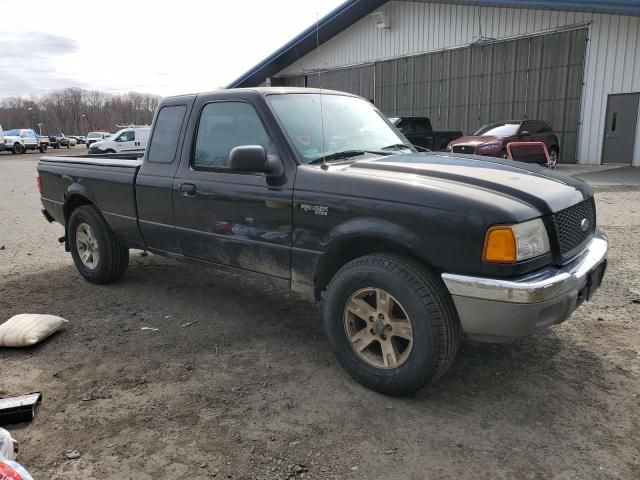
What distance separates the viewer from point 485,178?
121 inches

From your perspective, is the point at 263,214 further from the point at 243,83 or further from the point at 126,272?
the point at 243,83

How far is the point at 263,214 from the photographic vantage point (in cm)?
362

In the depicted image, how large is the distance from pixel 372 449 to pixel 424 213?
1.28 meters

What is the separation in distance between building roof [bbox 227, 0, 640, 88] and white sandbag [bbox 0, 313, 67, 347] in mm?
12055

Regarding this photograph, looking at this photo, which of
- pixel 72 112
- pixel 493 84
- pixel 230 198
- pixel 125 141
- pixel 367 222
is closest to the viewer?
pixel 367 222

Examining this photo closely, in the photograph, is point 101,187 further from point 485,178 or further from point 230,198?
point 485,178

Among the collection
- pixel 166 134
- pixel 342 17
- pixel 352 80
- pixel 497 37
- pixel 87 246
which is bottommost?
pixel 87 246

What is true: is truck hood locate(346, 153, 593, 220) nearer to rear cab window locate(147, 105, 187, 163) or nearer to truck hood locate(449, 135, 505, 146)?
rear cab window locate(147, 105, 187, 163)

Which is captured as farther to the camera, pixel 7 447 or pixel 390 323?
pixel 390 323

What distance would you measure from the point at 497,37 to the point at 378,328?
1987cm

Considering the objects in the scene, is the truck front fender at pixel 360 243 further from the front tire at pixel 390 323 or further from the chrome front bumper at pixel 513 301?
the chrome front bumper at pixel 513 301

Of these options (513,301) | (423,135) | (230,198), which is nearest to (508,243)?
(513,301)

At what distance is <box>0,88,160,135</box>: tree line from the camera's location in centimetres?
11631

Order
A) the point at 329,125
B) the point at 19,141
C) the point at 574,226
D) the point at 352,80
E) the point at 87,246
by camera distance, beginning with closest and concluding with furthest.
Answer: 1. the point at 574,226
2. the point at 329,125
3. the point at 87,246
4. the point at 352,80
5. the point at 19,141
